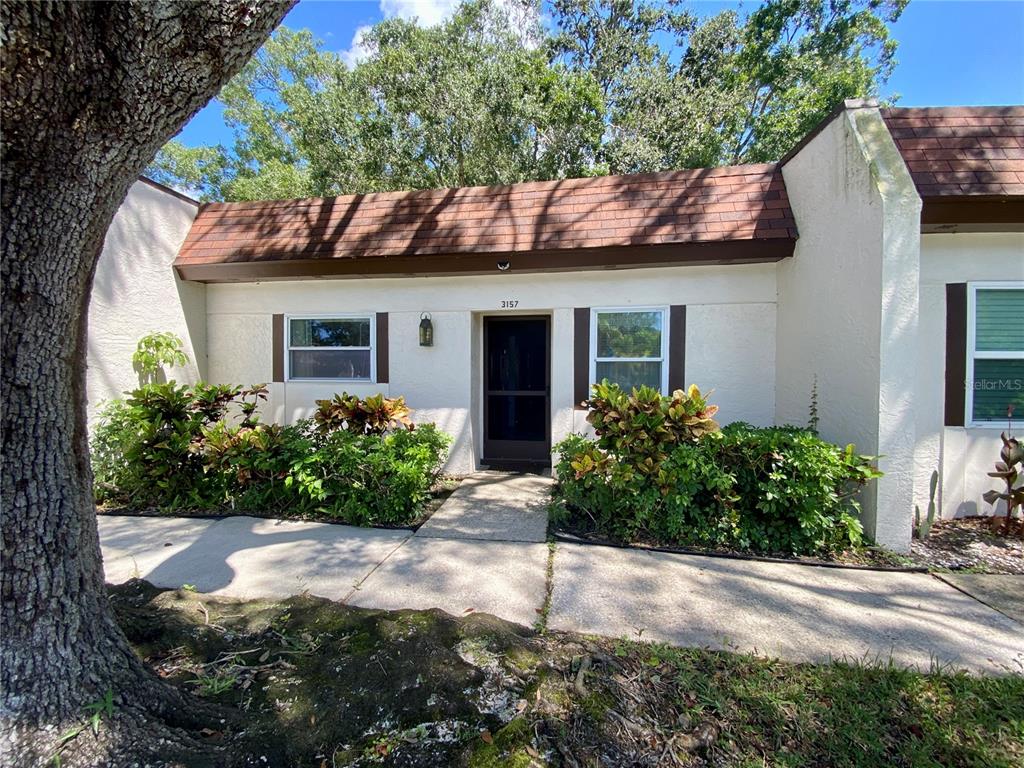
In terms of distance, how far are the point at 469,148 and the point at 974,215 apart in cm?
1057

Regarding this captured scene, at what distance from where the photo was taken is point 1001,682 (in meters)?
2.21

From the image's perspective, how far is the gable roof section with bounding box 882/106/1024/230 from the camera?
3.96m

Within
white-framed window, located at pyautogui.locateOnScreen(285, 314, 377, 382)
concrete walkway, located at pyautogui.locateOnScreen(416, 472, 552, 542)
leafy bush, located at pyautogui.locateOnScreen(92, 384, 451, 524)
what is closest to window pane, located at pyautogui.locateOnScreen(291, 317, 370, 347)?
white-framed window, located at pyautogui.locateOnScreen(285, 314, 377, 382)

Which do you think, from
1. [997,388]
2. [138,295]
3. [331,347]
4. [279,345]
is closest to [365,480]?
[331,347]

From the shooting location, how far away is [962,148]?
4230 millimetres

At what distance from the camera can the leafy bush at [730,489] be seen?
3.74 m

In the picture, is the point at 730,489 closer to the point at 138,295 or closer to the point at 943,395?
the point at 943,395

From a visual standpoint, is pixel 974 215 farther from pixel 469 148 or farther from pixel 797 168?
pixel 469 148

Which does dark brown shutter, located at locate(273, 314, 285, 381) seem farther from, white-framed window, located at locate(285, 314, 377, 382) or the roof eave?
the roof eave

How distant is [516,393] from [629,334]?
68.1 inches

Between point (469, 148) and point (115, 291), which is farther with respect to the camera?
point (469, 148)

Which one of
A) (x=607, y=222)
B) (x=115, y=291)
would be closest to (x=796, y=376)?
(x=607, y=222)

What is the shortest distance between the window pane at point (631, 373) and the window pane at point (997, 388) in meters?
2.95

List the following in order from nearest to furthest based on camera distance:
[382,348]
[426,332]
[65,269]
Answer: [65,269] → [426,332] → [382,348]
